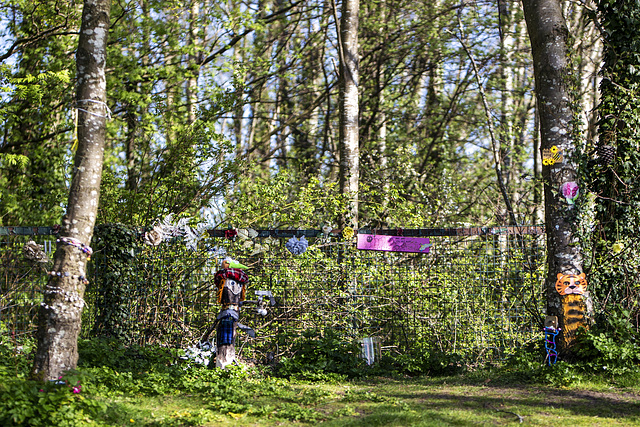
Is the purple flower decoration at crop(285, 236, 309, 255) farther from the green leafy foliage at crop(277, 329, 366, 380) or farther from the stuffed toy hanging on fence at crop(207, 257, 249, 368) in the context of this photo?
the green leafy foliage at crop(277, 329, 366, 380)

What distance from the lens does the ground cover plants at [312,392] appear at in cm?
449

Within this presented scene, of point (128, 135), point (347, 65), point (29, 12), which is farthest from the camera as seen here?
point (128, 135)

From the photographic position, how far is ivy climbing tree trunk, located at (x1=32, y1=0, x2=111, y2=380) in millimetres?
4824

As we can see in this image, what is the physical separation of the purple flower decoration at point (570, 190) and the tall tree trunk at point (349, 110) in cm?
337

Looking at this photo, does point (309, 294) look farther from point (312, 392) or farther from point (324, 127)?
point (324, 127)

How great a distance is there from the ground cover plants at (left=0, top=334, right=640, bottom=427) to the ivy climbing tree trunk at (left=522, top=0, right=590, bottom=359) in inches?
24.7

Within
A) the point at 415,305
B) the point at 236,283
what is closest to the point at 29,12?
the point at 236,283

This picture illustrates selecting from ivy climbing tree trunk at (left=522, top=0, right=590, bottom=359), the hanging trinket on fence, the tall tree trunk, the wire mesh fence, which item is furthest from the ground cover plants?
the tall tree trunk

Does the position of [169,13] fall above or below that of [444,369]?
above

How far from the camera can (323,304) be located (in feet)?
25.2

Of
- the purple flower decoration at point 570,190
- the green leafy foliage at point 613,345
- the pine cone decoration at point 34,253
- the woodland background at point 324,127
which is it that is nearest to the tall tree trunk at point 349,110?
the woodland background at point 324,127

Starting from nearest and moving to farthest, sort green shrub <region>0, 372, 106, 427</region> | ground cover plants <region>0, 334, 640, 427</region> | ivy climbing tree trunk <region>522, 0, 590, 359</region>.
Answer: green shrub <region>0, 372, 106, 427</region> → ground cover plants <region>0, 334, 640, 427</region> → ivy climbing tree trunk <region>522, 0, 590, 359</region>

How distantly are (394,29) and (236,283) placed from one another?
1040cm

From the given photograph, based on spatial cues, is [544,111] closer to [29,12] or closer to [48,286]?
[48,286]
